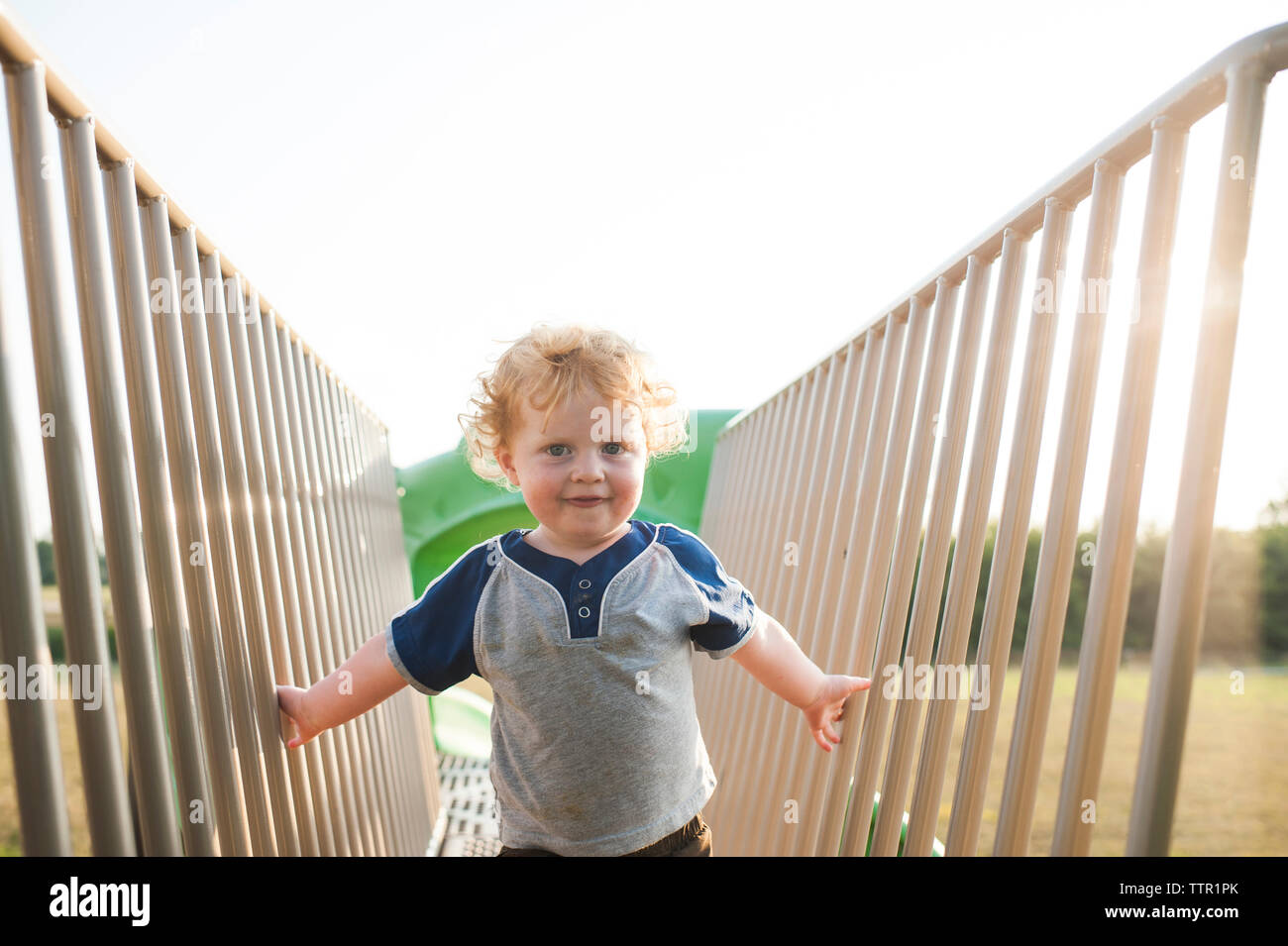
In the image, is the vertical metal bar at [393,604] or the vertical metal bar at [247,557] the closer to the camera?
the vertical metal bar at [247,557]

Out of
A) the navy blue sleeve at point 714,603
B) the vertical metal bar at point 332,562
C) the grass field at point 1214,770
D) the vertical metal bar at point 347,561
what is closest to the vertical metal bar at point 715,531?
the vertical metal bar at point 347,561

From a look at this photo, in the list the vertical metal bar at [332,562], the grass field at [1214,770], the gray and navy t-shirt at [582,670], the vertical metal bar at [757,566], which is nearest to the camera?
the gray and navy t-shirt at [582,670]

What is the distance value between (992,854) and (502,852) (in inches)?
26.4

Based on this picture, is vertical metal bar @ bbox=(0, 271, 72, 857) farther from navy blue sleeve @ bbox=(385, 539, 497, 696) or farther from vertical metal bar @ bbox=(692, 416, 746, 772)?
vertical metal bar @ bbox=(692, 416, 746, 772)

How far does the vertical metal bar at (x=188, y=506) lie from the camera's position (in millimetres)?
1010

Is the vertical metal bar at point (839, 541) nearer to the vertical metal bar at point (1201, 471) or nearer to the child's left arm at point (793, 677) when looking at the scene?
the child's left arm at point (793, 677)

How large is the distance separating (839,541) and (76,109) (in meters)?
1.38

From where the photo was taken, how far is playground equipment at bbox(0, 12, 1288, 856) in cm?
68

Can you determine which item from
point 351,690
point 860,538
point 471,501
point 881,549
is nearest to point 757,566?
point 860,538

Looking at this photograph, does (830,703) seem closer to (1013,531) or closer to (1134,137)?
(1013,531)

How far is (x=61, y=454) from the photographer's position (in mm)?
723

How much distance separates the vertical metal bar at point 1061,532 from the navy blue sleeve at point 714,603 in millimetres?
424

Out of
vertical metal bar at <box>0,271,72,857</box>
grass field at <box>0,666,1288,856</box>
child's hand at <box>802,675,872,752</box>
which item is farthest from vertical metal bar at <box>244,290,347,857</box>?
grass field at <box>0,666,1288,856</box>
